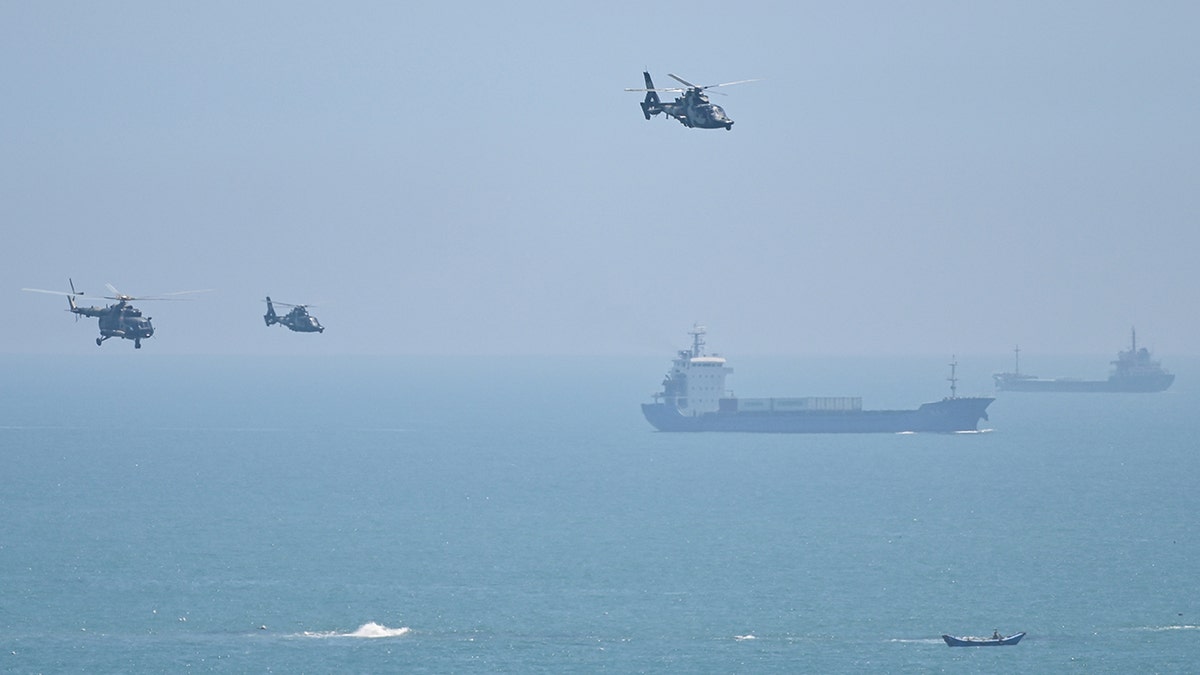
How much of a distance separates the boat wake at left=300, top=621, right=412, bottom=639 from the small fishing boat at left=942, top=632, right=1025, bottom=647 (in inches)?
888

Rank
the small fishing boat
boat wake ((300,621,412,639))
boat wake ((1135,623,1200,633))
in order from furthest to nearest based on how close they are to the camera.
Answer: boat wake ((1135,623,1200,633)) → boat wake ((300,621,412,639)) → the small fishing boat

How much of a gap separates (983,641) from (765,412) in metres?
110

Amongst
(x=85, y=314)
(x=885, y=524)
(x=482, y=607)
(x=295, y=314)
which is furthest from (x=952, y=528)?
(x=85, y=314)

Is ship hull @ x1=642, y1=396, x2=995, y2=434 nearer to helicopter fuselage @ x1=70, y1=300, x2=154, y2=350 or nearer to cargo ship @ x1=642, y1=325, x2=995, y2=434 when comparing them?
cargo ship @ x1=642, y1=325, x2=995, y2=434

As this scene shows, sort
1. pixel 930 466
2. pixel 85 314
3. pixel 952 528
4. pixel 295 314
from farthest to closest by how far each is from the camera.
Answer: pixel 930 466 < pixel 952 528 < pixel 295 314 < pixel 85 314

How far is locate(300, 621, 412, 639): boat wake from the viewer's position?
69188 millimetres

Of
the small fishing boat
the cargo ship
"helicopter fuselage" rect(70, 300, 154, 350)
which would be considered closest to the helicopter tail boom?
"helicopter fuselage" rect(70, 300, 154, 350)

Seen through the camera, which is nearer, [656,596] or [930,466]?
[656,596]

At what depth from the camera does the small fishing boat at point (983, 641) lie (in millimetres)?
66625

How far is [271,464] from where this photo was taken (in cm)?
14775

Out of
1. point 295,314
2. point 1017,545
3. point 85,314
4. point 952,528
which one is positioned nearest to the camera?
point 85,314

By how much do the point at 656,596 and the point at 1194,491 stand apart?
64.5 metres

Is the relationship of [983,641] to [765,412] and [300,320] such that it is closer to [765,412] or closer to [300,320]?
[300,320]

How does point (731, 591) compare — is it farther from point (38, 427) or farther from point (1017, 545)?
point (38, 427)
